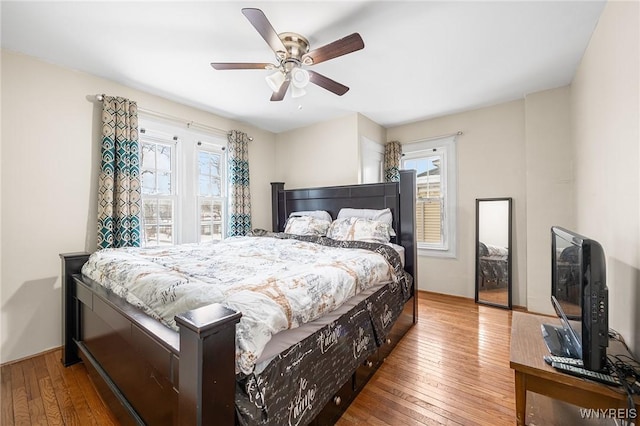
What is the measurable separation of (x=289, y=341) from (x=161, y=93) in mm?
3200

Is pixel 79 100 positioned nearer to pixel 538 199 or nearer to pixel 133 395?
pixel 133 395

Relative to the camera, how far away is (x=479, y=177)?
3578 mm

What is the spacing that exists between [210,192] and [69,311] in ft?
6.51

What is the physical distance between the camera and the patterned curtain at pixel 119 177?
8.41 ft

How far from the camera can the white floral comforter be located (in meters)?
1.07

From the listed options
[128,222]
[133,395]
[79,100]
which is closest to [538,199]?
[133,395]

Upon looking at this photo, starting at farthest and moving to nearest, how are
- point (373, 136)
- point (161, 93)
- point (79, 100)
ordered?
point (373, 136) → point (161, 93) → point (79, 100)

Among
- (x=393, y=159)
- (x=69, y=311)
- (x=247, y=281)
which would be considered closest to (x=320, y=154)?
(x=393, y=159)

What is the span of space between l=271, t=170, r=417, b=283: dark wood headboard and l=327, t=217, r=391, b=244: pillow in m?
0.22

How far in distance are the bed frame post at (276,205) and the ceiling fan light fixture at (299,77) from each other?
2.32m

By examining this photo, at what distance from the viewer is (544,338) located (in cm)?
150

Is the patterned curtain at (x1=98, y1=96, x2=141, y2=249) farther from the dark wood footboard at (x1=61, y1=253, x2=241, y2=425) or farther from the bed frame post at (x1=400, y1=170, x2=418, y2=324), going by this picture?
the bed frame post at (x1=400, y1=170, x2=418, y2=324)

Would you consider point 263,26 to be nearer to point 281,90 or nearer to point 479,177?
point 281,90
